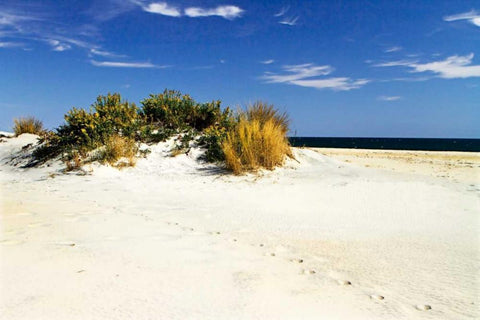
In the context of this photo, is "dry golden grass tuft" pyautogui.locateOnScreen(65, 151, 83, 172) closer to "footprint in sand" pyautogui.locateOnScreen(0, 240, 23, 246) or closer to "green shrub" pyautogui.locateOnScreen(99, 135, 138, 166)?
"green shrub" pyautogui.locateOnScreen(99, 135, 138, 166)

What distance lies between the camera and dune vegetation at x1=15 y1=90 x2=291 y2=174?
7.68 m

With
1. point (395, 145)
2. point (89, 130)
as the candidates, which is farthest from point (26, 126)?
point (395, 145)

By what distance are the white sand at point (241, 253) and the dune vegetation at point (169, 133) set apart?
1955 millimetres

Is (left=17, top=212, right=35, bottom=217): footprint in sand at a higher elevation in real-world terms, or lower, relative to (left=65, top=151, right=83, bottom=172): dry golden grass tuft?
lower

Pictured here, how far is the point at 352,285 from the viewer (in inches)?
87.0

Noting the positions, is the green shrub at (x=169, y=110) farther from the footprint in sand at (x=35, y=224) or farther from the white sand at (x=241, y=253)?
the footprint in sand at (x=35, y=224)

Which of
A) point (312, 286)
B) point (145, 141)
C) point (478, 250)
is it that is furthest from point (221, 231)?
point (145, 141)

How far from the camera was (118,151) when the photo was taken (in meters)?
8.34

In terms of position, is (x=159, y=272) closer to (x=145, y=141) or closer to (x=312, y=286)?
(x=312, y=286)

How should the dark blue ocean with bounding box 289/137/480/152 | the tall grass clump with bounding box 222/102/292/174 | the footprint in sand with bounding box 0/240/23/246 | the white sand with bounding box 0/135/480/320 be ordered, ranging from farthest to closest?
the dark blue ocean with bounding box 289/137/480/152, the tall grass clump with bounding box 222/102/292/174, the footprint in sand with bounding box 0/240/23/246, the white sand with bounding box 0/135/480/320

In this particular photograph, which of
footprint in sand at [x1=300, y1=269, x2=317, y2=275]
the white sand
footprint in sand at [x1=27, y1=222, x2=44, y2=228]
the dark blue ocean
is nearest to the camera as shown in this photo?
the white sand

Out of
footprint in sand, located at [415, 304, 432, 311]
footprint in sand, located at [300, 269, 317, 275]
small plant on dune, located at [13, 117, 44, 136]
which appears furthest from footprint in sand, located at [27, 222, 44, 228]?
small plant on dune, located at [13, 117, 44, 136]

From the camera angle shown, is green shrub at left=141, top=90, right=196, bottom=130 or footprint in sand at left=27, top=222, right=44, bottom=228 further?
green shrub at left=141, top=90, right=196, bottom=130

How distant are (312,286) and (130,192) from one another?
→ 4.20 meters
